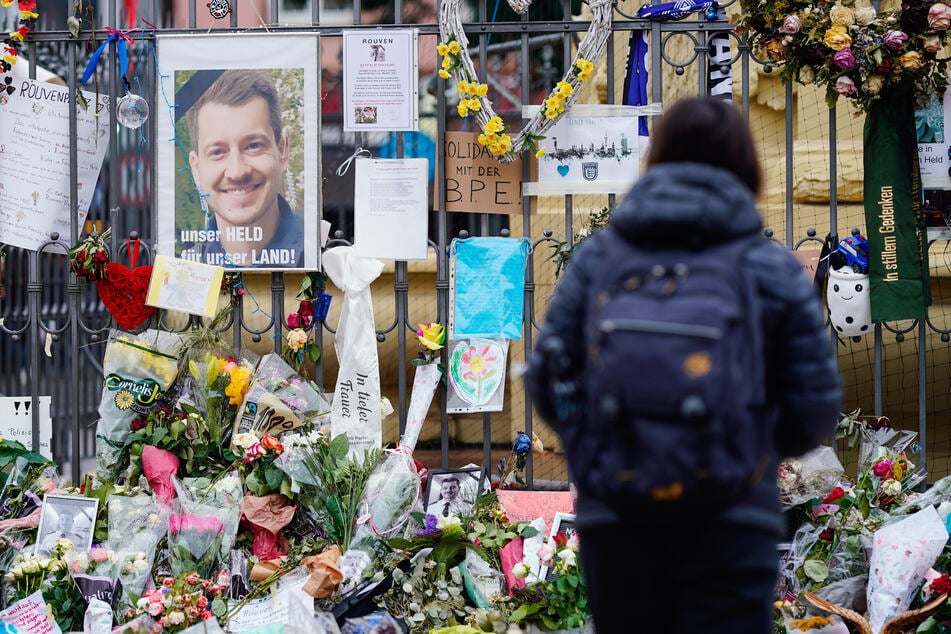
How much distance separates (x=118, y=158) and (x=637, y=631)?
11.9ft

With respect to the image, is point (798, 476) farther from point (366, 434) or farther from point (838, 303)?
point (366, 434)

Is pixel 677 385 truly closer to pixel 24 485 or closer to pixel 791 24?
pixel 791 24

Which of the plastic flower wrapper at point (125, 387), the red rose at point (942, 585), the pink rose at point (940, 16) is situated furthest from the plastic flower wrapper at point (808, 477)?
the plastic flower wrapper at point (125, 387)

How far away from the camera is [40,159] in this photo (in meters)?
5.12

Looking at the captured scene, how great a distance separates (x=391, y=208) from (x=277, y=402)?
3.19ft

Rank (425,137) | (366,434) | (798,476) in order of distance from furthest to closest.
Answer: (425,137)
(366,434)
(798,476)

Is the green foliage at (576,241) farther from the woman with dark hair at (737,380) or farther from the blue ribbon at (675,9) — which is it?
the woman with dark hair at (737,380)

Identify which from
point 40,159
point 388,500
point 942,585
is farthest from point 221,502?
point 942,585

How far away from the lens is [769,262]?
7.97 ft

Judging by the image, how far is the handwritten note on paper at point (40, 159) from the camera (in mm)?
5078

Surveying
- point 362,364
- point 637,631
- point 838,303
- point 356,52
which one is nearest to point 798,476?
point 838,303

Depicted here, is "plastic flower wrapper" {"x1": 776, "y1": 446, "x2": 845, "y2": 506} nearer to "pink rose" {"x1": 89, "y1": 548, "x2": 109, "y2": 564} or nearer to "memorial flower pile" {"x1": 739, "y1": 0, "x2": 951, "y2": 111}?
"memorial flower pile" {"x1": 739, "y1": 0, "x2": 951, "y2": 111}

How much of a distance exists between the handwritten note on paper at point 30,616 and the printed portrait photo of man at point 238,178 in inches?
62.4

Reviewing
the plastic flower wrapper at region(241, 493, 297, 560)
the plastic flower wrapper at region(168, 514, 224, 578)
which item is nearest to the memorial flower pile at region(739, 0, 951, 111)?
the plastic flower wrapper at region(241, 493, 297, 560)
